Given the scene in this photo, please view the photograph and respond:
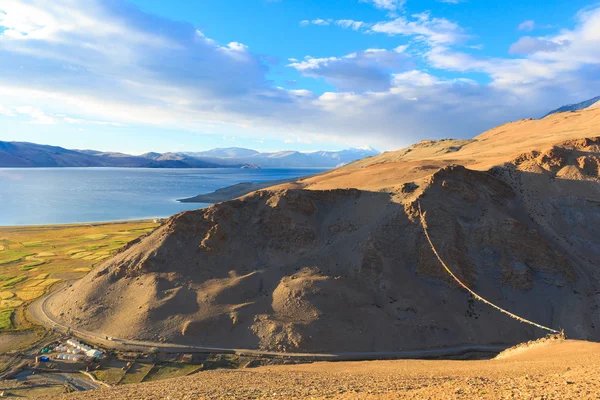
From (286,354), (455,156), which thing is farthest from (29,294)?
(455,156)

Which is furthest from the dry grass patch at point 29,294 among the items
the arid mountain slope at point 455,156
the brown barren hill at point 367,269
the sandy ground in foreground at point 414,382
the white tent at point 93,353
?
the arid mountain slope at point 455,156

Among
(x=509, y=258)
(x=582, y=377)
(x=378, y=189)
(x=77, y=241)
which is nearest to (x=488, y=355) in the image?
(x=509, y=258)

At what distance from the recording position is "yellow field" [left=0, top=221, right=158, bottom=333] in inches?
1710

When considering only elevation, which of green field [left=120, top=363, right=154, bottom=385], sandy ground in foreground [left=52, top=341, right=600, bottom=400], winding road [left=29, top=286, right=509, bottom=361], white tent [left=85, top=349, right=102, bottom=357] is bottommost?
green field [left=120, top=363, right=154, bottom=385]

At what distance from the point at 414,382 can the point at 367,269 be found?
19.3 meters

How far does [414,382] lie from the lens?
59.8 ft

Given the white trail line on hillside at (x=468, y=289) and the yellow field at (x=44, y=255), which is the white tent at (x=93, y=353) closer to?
the yellow field at (x=44, y=255)

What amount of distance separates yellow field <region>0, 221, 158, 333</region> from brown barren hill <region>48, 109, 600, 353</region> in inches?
195

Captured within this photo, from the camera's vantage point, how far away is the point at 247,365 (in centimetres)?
2966

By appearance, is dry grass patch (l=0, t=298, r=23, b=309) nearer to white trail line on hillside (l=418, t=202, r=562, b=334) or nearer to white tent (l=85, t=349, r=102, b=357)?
white tent (l=85, t=349, r=102, b=357)

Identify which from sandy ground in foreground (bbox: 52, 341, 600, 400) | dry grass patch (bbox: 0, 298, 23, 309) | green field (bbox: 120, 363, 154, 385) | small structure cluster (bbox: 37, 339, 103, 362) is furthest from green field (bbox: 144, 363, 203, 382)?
dry grass patch (bbox: 0, 298, 23, 309)

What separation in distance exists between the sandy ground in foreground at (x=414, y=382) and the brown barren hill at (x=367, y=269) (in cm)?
672

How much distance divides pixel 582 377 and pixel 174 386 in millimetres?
19560

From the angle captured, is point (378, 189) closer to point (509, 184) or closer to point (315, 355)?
point (509, 184)
